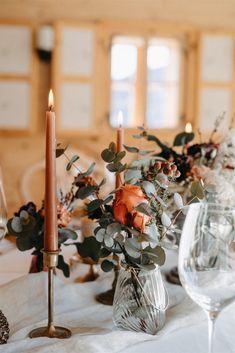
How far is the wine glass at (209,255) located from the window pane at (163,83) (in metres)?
4.30

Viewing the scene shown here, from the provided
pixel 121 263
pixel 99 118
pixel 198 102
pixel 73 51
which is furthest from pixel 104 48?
pixel 121 263

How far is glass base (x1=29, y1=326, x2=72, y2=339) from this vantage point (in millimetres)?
1010

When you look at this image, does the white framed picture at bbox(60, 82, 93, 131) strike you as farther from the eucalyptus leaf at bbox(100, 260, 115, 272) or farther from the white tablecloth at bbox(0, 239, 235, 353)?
the eucalyptus leaf at bbox(100, 260, 115, 272)

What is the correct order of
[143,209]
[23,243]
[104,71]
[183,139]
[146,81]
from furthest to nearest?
[146,81]
[104,71]
[183,139]
[23,243]
[143,209]

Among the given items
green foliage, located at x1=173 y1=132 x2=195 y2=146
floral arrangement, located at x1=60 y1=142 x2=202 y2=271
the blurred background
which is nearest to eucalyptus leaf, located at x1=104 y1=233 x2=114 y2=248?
floral arrangement, located at x1=60 y1=142 x2=202 y2=271

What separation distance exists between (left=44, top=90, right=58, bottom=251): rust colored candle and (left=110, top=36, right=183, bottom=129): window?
4.00 meters

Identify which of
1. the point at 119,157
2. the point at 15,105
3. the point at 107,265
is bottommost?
the point at 107,265

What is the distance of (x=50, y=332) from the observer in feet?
3.31

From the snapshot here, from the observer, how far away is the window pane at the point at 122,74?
4984mm

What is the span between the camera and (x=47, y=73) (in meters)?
4.89

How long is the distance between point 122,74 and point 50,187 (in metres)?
4.15

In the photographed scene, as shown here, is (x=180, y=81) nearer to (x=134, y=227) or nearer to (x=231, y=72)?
(x=231, y=72)

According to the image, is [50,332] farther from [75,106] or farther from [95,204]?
[75,106]

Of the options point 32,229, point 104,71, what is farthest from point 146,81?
point 32,229
